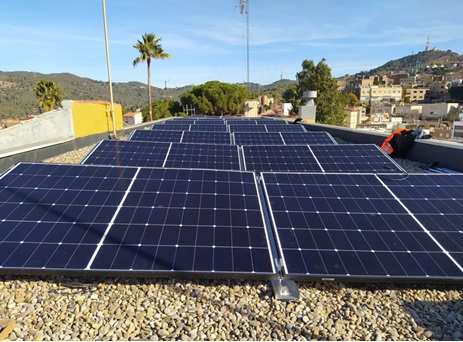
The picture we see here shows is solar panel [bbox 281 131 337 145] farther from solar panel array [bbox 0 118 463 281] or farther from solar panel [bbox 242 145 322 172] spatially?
solar panel array [bbox 0 118 463 281]

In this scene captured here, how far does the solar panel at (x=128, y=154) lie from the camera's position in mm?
10719

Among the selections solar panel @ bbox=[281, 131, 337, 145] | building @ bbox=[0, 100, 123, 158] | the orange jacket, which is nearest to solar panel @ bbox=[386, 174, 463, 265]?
the orange jacket

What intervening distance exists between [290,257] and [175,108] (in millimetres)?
67641

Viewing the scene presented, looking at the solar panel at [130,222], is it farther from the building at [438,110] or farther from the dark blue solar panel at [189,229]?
the building at [438,110]

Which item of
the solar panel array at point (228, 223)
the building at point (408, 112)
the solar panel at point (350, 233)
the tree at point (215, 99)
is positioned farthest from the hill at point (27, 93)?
the solar panel at point (350, 233)

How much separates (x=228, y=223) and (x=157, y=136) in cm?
1191

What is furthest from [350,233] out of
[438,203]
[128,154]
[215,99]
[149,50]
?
[215,99]

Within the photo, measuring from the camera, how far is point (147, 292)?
4574 millimetres

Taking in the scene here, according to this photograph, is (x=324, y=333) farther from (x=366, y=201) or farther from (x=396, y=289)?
(x=366, y=201)

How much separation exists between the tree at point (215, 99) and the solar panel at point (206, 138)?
5160 centimetres

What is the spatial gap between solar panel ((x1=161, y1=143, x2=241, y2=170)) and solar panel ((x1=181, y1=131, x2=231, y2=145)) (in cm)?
365

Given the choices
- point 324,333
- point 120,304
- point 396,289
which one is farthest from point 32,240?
point 396,289

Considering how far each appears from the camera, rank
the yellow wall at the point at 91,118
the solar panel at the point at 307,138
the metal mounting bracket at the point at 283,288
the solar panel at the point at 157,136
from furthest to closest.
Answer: the yellow wall at the point at 91,118 → the solar panel at the point at 157,136 → the solar panel at the point at 307,138 → the metal mounting bracket at the point at 283,288

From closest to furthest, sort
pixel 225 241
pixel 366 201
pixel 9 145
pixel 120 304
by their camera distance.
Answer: pixel 120 304
pixel 225 241
pixel 366 201
pixel 9 145
